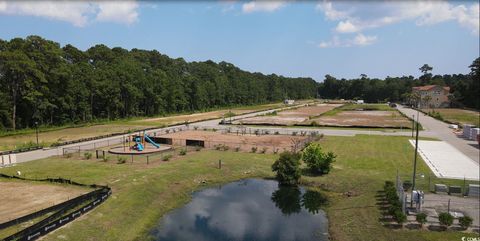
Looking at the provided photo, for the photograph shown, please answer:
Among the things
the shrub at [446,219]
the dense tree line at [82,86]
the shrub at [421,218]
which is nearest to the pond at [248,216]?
the shrub at [421,218]

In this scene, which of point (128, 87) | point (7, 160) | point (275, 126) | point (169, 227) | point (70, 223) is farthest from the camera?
point (128, 87)

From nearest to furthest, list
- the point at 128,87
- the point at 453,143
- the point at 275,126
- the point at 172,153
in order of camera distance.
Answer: the point at 172,153
the point at 453,143
the point at 275,126
the point at 128,87

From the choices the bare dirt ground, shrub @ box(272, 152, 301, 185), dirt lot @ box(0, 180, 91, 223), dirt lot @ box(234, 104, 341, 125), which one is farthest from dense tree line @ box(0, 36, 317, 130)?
shrub @ box(272, 152, 301, 185)

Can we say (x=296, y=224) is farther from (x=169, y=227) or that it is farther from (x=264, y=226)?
(x=169, y=227)

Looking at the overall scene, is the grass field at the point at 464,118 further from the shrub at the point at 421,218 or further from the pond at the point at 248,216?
the shrub at the point at 421,218

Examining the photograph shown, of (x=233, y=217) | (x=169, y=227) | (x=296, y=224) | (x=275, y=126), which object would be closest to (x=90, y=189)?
(x=169, y=227)

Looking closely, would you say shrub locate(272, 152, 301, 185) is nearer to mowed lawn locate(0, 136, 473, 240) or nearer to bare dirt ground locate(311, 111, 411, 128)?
mowed lawn locate(0, 136, 473, 240)
